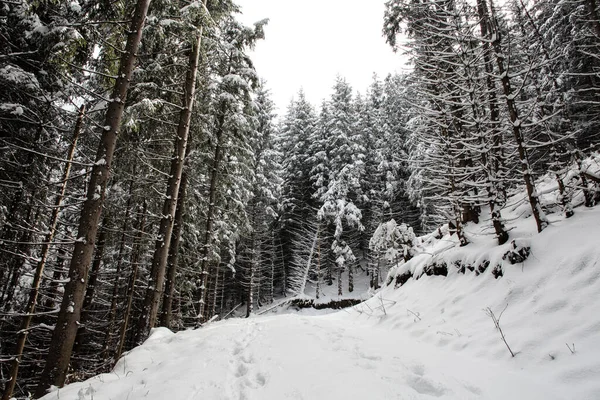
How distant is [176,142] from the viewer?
27.1 feet

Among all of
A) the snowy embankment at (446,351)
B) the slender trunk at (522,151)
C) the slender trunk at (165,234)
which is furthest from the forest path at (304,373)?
the slender trunk at (522,151)

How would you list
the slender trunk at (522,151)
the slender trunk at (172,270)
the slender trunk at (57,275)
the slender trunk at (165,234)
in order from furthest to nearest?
the slender trunk at (172,270)
the slender trunk at (165,234)
the slender trunk at (57,275)
the slender trunk at (522,151)

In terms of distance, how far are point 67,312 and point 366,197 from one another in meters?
25.3

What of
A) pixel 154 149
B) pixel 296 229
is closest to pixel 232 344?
pixel 154 149

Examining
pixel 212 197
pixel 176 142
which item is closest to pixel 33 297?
pixel 176 142

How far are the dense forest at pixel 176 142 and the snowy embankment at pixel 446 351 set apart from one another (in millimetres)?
1112

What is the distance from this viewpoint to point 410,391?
3219 millimetres

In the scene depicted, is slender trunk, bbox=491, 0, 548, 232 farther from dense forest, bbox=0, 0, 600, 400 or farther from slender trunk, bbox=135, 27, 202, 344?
slender trunk, bbox=135, 27, 202, 344

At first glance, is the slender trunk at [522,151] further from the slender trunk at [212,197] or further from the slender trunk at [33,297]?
the slender trunk at [212,197]

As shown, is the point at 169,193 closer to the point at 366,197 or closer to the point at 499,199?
the point at 499,199

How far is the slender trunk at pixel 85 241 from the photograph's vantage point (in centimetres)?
445

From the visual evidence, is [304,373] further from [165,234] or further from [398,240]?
[398,240]

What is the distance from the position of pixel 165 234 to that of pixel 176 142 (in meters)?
2.63

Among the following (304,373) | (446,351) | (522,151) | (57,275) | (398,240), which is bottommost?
(304,373)
